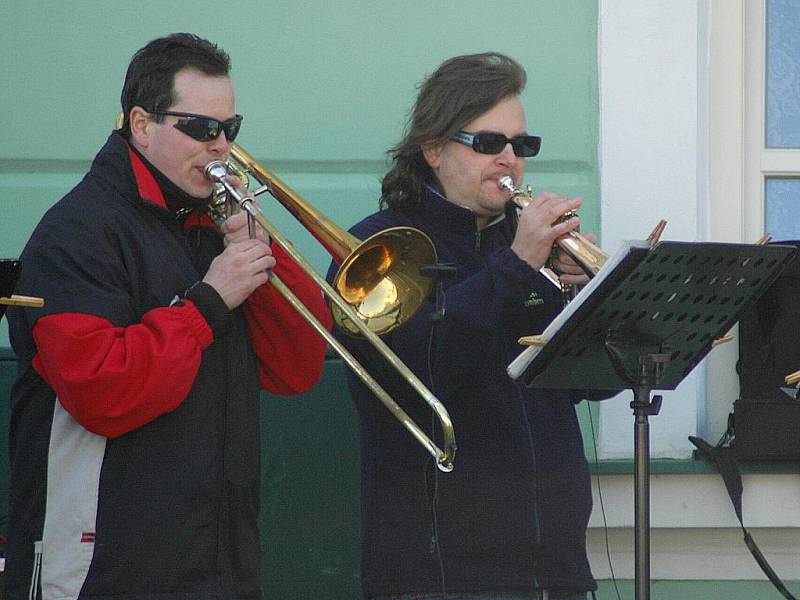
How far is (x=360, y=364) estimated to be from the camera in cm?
331

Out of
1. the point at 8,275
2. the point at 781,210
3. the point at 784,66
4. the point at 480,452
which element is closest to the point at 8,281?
the point at 8,275

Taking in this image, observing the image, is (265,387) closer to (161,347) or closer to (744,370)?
(161,347)

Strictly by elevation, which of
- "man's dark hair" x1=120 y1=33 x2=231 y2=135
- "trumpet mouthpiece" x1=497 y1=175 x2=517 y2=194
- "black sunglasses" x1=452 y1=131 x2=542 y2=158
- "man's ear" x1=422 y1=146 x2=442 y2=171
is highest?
"man's dark hair" x1=120 y1=33 x2=231 y2=135

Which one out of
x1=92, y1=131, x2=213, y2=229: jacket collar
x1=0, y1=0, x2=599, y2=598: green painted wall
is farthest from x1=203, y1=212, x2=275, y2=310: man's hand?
x1=0, y1=0, x2=599, y2=598: green painted wall

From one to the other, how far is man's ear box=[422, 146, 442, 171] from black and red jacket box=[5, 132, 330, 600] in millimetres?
711

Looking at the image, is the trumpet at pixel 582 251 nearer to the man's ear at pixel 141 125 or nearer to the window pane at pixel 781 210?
the man's ear at pixel 141 125

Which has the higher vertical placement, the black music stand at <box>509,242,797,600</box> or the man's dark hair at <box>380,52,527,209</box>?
the man's dark hair at <box>380,52,527,209</box>

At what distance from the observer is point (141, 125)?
3.19 m

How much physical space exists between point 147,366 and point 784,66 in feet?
7.68

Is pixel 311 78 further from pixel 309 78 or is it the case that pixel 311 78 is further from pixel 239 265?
pixel 239 265

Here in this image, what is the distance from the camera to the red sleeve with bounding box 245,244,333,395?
10.6ft

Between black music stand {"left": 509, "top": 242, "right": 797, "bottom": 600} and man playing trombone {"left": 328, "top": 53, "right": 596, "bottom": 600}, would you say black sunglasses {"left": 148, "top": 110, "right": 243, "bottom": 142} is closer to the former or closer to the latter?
man playing trombone {"left": 328, "top": 53, "right": 596, "bottom": 600}

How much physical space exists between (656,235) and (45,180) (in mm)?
1956

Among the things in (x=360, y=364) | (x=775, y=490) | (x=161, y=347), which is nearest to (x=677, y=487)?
(x=775, y=490)
